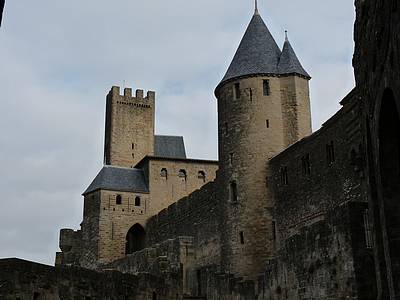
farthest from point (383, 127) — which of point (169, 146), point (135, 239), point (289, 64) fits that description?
point (169, 146)

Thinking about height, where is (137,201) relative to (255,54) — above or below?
below

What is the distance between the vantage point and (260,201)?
2833 cm

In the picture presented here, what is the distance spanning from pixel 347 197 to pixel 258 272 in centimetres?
688

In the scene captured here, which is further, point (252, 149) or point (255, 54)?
point (255, 54)

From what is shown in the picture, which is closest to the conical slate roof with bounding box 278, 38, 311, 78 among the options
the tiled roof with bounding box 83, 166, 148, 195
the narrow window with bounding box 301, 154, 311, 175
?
the narrow window with bounding box 301, 154, 311, 175

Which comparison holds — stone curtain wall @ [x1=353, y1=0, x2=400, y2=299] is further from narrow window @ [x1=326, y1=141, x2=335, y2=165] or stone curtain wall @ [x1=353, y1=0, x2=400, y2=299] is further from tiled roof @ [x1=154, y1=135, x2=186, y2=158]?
tiled roof @ [x1=154, y1=135, x2=186, y2=158]

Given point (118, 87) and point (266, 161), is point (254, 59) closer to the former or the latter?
point (266, 161)

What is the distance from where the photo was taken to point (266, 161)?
94.4 feet

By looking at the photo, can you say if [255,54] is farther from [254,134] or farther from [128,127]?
[128,127]

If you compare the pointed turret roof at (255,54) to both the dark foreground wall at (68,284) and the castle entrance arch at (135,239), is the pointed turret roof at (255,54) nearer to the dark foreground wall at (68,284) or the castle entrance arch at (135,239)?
the dark foreground wall at (68,284)

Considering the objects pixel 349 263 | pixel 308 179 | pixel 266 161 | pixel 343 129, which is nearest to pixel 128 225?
pixel 266 161

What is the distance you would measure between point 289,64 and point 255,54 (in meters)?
1.68

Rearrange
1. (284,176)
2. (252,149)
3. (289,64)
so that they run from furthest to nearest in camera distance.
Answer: (289,64) → (252,149) → (284,176)

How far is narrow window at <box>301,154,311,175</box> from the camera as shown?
83.4 ft
